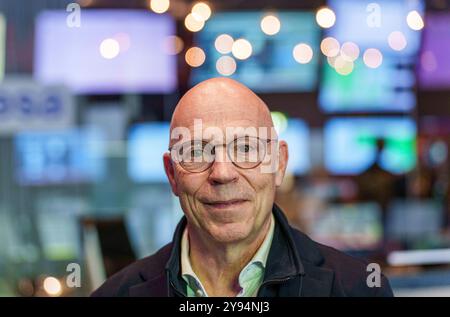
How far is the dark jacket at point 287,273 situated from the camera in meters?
1.51

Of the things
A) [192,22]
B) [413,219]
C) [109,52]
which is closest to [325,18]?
[192,22]

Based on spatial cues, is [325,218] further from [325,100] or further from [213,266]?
[213,266]

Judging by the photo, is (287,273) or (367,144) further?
(367,144)

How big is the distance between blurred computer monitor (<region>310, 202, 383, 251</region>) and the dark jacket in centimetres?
188

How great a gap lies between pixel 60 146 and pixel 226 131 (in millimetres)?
2785

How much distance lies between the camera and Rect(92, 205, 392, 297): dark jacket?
59.4 inches

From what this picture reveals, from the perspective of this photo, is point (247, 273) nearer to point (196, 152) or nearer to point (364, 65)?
point (196, 152)

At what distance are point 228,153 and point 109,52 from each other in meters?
2.74

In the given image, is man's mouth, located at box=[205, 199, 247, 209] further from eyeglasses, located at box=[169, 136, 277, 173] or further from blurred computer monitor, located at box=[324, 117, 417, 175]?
blurred computer monitor, located at box=[324, 117, 417, 175]

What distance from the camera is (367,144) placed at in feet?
12.9

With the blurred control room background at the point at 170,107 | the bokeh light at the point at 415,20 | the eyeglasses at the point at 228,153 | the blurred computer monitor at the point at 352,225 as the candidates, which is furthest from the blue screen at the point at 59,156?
the eyeglasses at the point at 228,153

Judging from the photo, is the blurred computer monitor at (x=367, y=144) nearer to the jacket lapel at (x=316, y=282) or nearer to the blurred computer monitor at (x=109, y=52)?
the blurred computer monitor at (x=109, y=52)
